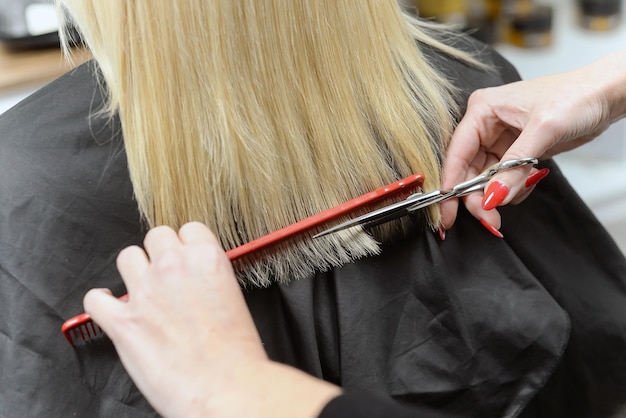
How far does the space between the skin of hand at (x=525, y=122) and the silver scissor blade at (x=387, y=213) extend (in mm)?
54

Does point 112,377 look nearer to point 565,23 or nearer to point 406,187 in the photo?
point 406,187

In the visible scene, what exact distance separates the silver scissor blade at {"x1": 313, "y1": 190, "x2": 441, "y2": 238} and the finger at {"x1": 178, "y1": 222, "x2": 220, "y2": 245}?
14cm

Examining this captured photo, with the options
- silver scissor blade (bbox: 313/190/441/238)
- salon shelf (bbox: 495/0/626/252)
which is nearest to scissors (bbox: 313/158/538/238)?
silver scissor blade (bbox: 313/190/441/238)

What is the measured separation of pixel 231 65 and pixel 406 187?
0.78 ft

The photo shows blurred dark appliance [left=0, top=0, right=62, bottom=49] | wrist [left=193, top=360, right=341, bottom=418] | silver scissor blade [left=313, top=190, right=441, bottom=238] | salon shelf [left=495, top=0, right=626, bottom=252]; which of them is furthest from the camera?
salon shelf [left=495, top=0, right=626, bottom=252]

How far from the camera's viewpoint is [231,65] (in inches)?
30.4

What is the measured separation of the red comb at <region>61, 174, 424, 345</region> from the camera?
75cm

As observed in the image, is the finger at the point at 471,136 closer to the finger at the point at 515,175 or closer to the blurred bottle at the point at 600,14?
the finger at the point at 515,175

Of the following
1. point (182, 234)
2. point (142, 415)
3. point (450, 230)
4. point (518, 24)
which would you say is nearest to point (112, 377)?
point (142, 415)

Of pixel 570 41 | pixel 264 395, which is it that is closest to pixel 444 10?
pixel 570 41

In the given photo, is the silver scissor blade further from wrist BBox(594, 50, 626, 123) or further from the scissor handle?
wrist BBox(594, 50, 626, 123)

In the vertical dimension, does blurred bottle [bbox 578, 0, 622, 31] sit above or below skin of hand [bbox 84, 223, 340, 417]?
below

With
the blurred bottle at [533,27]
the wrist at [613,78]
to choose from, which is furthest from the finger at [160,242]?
the blurred bottle at [533,27]

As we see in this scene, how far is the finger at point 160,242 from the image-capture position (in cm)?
69
